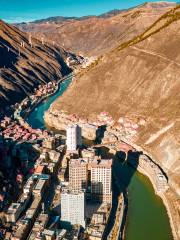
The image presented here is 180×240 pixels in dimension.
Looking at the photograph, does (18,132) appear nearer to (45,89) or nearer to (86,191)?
(86,191)

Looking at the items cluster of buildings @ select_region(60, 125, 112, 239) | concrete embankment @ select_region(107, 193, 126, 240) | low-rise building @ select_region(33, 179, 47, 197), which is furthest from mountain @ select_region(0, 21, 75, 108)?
concrete embankment @ select_region(107, 193, 126, 240)

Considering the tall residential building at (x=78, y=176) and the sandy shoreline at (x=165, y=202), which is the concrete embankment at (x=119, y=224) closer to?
the tall residential building at (x=78, y=176)

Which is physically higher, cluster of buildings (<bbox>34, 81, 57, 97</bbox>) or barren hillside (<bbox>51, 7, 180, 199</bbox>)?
cluster of buildings (<bbox>34, 81, 57, 97</bbox>)

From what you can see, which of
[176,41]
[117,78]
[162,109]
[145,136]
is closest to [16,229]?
[145,136]

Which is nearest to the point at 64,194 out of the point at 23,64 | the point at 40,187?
the point at 40,187

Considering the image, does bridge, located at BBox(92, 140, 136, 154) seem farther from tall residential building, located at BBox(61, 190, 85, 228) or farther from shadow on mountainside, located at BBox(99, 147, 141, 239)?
tall residential building, located at BBox(61, 190, 85, 228)

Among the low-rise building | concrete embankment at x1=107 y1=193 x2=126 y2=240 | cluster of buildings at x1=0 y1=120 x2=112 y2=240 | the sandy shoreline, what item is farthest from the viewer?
the low-rise building

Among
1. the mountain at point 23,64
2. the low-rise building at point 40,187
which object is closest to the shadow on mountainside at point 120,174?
the low-rise building at point 40,187
